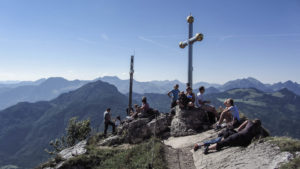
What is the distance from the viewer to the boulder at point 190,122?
13.7 m

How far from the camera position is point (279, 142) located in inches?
300

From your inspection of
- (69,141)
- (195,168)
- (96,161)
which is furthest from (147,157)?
(69,141)

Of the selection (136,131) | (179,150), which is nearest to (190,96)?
(179,150)

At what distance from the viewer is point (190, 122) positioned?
14.0 m

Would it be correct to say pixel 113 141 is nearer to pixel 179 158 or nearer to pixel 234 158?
pixel 179 158

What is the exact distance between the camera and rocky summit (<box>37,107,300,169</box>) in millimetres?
7332

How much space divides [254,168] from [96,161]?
8.72 metres

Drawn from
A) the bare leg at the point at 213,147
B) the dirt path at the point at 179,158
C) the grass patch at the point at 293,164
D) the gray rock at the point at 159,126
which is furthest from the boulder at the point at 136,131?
the grass patch at the point at 293,164

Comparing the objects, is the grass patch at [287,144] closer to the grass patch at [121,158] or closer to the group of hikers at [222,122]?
the group of hikers at [222,122]

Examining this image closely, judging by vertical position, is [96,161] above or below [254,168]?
below

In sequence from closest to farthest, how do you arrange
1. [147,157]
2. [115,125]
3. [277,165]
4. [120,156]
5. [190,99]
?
[277,165] < [147,157] < [120,156] < [190,99] < [115,125]

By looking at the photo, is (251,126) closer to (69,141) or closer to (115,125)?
(115,125)

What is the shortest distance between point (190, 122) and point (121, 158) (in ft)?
17.3

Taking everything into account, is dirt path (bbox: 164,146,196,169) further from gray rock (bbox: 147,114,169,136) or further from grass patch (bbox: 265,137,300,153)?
gray rock (bbox: 147,114,169,136)
